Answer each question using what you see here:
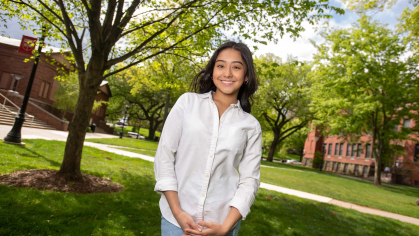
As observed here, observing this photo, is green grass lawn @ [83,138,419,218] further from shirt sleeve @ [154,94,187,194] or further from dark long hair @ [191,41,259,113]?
shirt sleeve @ [154,94,187,194]

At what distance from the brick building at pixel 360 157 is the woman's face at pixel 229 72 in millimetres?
26561

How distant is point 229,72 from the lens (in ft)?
6.75

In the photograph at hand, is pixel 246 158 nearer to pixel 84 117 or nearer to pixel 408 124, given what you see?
pixel 84 117

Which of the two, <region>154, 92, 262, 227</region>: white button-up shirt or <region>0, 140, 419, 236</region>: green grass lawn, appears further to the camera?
<region>0, 140, 419, 236</region>: green grass lawn

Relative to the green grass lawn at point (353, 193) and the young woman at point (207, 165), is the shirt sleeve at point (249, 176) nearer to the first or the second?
the young woman at point (207, 165)

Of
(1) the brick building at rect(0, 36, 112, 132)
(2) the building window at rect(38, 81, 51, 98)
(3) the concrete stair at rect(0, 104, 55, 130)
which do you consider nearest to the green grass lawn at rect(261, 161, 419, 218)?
(3) the concrete stair at rect(0, 104, 55, 130)

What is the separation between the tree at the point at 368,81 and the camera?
69.0 ft

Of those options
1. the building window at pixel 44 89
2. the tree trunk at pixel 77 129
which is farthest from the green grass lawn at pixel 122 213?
the building window at pixel 44 89

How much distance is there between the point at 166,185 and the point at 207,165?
282mm

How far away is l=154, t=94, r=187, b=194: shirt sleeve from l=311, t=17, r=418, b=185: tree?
22.2m

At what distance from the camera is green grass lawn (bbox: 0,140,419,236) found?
4.19 metres

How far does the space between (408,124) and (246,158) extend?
44.9m

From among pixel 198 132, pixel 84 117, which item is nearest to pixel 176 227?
pixel 198 132

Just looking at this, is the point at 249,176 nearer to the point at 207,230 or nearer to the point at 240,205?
the point at 240,205
